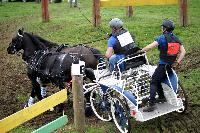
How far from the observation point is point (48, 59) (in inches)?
396

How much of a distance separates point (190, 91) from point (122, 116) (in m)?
2.76

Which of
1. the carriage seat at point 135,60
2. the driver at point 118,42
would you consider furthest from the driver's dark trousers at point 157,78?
the driver at point 118,42

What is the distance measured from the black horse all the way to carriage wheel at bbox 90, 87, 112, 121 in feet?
1.67

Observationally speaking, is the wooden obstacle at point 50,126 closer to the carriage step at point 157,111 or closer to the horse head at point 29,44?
the carriage step at point 157,111

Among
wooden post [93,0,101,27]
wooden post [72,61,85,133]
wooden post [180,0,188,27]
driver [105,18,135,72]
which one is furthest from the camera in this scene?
wooden post [93,0,101,27]

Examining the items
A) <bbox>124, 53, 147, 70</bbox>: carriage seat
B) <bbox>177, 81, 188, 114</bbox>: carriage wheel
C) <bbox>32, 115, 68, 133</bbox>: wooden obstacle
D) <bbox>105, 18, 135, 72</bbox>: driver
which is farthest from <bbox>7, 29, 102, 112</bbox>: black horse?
<bbox>32, 115, 68, 133</bbox>: wooden obstacle

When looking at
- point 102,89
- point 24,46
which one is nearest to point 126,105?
point 102,89

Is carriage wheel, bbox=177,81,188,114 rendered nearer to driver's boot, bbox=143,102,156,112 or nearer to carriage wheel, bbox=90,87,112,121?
driver's boot, bbox=143,102,156,112

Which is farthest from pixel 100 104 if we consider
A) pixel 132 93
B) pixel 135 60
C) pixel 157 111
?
pixel 157 111

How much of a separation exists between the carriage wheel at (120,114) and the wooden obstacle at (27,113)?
104 centimetres

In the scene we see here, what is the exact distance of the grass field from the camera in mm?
9320

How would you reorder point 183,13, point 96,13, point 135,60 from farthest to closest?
point 96,13 → point 183,13 → point 135,60

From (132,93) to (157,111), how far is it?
0.60 meters

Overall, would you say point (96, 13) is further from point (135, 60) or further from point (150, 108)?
point (150, 108)
